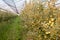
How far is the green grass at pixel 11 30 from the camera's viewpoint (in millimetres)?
4188

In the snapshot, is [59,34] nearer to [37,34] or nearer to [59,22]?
[59,22]

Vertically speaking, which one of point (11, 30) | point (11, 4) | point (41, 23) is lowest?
Answer: point (11, 30)

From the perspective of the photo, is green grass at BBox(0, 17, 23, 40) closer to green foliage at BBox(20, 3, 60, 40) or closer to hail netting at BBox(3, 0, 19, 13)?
green foliage at BBox(20, 3, 60, 40)

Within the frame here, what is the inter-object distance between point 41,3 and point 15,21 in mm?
1502

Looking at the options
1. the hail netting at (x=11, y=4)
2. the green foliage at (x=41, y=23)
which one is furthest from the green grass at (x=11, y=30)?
the hail netting at (x=11, y=4)

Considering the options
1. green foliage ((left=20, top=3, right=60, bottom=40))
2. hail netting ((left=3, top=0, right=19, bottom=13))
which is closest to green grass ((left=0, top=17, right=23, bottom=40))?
green foliage ((left=20, top=3, right=60, bottom=40))

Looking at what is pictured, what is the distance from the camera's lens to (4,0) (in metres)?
6.08

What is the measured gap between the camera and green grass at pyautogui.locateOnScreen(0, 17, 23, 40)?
165 inches

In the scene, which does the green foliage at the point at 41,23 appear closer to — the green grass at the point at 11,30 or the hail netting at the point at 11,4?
the green grass at the point at 11,30

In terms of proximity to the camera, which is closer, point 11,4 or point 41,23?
point 41,23

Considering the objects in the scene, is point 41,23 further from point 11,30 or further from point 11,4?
point 11,4

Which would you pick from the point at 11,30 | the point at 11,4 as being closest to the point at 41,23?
the point at 11,30

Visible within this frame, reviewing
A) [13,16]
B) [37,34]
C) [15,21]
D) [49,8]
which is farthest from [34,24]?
[13,16]

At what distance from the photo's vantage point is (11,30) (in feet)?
14.7
